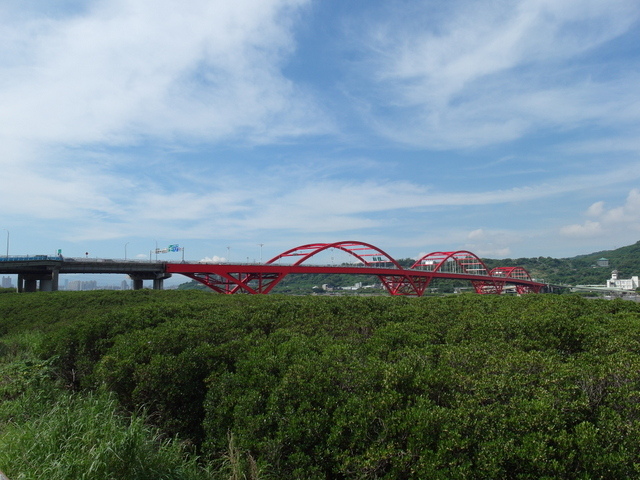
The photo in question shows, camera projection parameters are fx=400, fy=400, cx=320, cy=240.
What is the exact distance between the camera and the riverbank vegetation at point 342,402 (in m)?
3.64

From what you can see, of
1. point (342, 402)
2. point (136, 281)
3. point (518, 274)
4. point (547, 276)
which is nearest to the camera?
point (342, 402)

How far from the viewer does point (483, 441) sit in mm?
3635

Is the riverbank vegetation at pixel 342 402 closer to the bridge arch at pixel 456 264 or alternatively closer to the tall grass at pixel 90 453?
the tall grass at pixel 90 453

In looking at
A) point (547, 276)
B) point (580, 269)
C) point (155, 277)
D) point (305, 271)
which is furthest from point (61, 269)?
point (580, 269)

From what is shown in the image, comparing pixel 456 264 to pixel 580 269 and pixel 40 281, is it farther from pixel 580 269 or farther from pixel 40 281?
pixel 580 269

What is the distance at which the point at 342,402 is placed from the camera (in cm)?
452

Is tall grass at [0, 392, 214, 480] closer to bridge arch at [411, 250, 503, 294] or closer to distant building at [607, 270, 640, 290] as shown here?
bridge arch at [411, 250, 503, 294]

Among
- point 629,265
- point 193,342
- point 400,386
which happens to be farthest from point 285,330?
point 629,265

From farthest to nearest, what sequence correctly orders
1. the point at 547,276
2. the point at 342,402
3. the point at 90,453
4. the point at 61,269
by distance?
the point at 547,276 → the point at 61,269 → the point at 342,402 → the point at 90,453

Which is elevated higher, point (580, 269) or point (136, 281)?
point (136, 281)

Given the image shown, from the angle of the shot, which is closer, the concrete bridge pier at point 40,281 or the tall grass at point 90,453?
the tall grass at point 90,453

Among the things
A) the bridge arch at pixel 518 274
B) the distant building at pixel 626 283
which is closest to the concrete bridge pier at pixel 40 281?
the bridge arch at pixel 518 274

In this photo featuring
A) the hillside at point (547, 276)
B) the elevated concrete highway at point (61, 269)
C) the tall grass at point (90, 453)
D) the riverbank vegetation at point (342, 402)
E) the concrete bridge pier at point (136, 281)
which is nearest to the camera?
the riverbank vegetation at point (342, 402)

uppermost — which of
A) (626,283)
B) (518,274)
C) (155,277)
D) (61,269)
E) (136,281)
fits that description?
(61,269)
